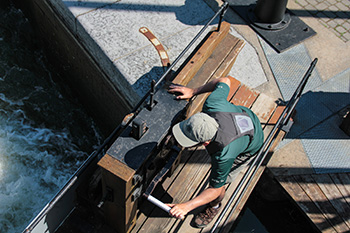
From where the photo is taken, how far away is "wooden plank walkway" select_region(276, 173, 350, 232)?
4.93m

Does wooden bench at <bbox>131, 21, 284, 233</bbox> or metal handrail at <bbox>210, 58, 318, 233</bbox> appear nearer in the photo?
metal handrail at <bbox>210, 58, 318, 233</bbox>

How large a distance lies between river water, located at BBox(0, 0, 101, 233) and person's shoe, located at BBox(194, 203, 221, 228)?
3.49m

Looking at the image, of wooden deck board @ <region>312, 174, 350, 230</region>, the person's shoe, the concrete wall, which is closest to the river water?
the concrete wall

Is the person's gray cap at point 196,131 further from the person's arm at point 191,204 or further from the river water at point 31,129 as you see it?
the river water at point 31,129

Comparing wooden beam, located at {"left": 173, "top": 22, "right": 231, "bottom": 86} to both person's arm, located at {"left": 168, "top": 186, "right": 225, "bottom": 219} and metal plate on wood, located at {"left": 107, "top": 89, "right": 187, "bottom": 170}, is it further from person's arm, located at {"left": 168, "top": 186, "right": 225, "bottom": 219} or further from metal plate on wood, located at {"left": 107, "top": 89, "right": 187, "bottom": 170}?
person's arm, located at {"left": 168, "top": 186, "right": 225, "bottom": 219}

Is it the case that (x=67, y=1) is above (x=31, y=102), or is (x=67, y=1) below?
above

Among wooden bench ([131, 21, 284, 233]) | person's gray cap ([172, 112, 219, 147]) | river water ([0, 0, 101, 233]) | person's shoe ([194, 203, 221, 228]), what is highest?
person's gray cap ([172, 112, 219, 147])

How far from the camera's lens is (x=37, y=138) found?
7.15 metres

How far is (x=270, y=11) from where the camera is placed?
23.1 feet

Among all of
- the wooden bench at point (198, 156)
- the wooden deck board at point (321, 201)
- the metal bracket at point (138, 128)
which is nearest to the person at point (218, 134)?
the metal bracket at point (138, 128)

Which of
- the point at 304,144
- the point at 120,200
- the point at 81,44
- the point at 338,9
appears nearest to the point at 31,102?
the point at 81,44

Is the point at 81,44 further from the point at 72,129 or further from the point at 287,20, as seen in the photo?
the point at 287,20

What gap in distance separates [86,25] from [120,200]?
12.6 feet

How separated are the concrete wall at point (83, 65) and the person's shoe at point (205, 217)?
6.97ft
